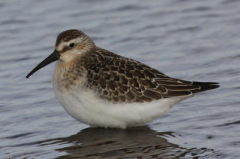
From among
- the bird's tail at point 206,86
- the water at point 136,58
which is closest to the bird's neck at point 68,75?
the water at point 136,58

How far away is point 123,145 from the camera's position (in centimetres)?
1070

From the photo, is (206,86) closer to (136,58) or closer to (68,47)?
(68,47)

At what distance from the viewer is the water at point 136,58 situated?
10586 millimetres

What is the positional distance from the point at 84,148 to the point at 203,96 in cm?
316

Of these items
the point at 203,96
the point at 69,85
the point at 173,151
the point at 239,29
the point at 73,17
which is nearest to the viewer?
the point at 173,151

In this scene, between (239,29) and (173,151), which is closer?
(173,151)

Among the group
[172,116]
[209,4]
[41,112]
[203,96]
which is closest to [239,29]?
[209,4]

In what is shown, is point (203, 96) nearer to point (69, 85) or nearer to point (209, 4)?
point (69, 85)

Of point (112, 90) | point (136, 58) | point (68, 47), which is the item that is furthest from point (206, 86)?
point (136, 58)

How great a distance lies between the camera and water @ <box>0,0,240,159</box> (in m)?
10.6

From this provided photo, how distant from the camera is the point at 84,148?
10719 millimetres

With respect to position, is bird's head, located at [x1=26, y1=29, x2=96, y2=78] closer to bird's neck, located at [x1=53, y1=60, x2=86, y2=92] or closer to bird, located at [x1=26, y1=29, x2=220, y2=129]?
bird, located at [x1=26, y1=29, x2=220, y2=129]

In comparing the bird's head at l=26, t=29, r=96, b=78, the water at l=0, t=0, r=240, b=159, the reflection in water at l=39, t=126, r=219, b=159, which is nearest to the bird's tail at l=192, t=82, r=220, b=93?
the water at l=0, t=0, r=240, b=159

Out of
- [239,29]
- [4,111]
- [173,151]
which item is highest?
[239,29]
